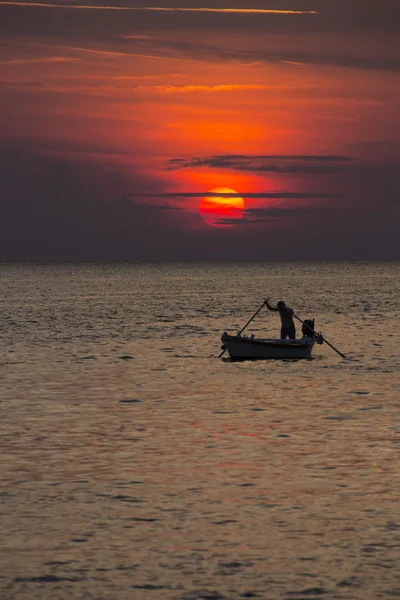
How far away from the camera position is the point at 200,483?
64.4 feet

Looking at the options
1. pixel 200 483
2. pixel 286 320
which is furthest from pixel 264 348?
pixel 200 483

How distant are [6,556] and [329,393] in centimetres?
2131

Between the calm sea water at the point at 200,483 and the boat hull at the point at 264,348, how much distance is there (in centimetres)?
206

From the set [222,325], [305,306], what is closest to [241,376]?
[222,325]

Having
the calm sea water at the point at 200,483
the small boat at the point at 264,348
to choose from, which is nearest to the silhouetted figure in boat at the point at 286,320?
the small boat at the point at 264,348

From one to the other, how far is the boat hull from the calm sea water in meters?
2.06

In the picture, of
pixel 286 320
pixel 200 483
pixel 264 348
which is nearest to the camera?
pixel 200 483

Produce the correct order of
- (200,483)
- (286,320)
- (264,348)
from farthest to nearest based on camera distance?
(286,320) → (264,348) → (200,483)

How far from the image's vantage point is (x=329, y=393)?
3491cm

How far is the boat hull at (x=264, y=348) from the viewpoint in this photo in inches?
1811

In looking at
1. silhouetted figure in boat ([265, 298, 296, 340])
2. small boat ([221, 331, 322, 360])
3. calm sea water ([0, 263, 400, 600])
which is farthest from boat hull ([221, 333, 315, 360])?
calm sea water ([0, 263, 400, 600])

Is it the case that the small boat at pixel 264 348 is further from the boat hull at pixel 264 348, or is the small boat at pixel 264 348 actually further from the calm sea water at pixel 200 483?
the calm sea water at pixel 200 483

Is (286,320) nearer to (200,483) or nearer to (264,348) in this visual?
(264,348)

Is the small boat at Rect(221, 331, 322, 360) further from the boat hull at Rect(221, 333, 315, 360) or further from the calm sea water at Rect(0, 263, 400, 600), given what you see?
the calm sea water at Rect(0, 263, 400, 600)
